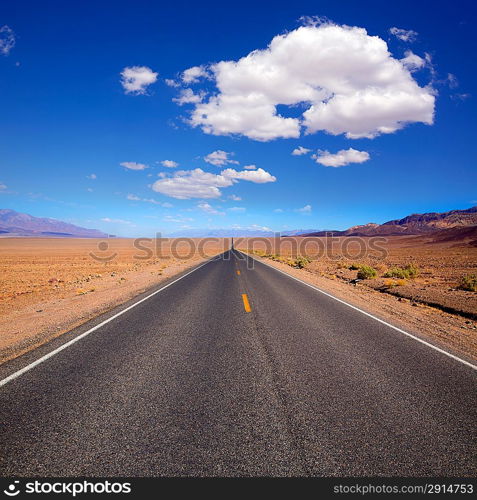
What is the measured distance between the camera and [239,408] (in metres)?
3.58

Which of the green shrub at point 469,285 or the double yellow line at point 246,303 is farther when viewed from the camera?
the green shrub at point 469,285

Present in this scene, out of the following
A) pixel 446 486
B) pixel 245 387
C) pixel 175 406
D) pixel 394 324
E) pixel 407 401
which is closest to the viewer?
pixel 446 486

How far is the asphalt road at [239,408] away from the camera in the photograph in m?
2.69

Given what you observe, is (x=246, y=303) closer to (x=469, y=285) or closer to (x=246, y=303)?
(x=246, y=303)

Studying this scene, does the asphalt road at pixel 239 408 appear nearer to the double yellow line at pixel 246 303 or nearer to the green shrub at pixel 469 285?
the double yellow line at pixel 246 303

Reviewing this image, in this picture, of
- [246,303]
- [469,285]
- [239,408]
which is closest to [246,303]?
[246,303]

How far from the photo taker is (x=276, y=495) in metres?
2.40

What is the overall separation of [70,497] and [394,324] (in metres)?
8.02

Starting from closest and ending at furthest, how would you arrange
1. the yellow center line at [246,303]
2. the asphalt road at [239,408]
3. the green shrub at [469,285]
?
1. the asphalt road at [239,408]
2. the yellow center line at [246,303]
3. the green shrub at [469,285]

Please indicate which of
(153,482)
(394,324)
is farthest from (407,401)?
(394,324)

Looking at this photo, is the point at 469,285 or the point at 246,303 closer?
the point at 246,303

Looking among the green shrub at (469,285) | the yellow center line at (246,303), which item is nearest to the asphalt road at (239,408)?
the yellow center line at (246,303)

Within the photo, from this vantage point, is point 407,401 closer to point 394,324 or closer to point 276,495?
point 276,495

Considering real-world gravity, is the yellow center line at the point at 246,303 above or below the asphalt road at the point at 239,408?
above
